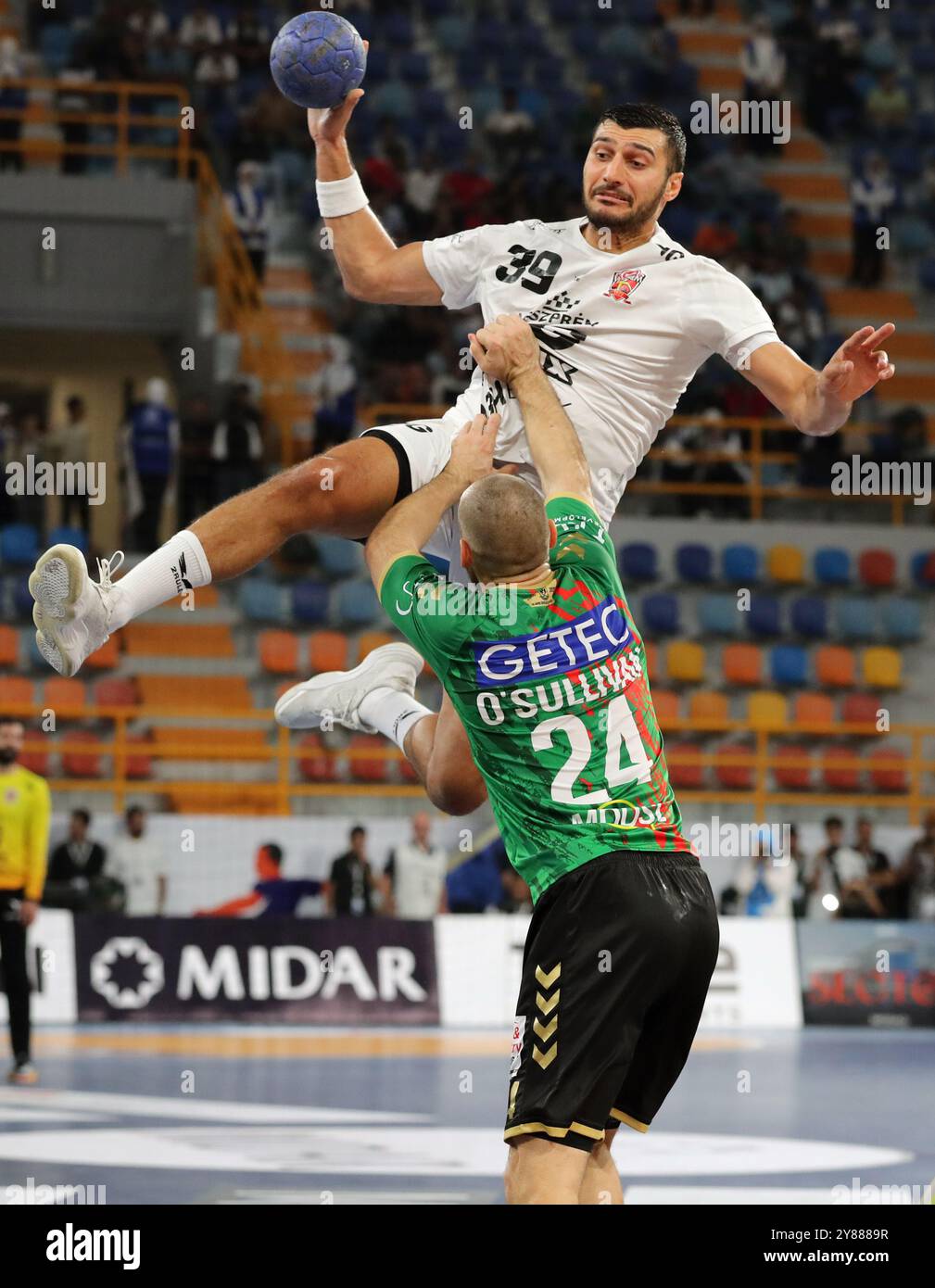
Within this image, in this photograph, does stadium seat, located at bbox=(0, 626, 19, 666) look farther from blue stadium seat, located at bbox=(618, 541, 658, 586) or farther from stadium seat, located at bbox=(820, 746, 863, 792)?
stadium seat, located at bbox=(820, 746, 863, 792)

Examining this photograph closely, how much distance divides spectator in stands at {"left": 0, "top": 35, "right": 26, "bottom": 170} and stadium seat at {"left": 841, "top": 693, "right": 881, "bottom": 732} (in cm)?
1105

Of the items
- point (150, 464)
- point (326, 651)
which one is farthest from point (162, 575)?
point (150, 464)

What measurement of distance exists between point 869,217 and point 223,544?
1977cm

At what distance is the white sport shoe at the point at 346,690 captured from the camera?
753 centimetres

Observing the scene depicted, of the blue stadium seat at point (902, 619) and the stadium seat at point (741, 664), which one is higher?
the blue stadium seat at point (902, 619)

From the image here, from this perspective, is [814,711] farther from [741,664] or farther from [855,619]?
[855,619]

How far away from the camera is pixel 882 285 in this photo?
→ 24.8 m

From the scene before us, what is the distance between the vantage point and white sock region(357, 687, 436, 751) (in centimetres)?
728

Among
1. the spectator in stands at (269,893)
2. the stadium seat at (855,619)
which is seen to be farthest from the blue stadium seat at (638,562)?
the spectator in stands at (269,893)

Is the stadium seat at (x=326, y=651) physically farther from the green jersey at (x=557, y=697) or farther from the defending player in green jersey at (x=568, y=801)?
the green jersey at (x=557, y=697)

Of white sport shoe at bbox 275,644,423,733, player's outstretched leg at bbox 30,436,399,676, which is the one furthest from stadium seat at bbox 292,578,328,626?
player's outstretched leg at bbox 30,436,399,676

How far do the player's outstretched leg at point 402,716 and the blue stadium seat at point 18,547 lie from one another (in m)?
12.5

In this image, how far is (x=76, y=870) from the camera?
16422mm

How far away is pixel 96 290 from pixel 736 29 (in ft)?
34.7
